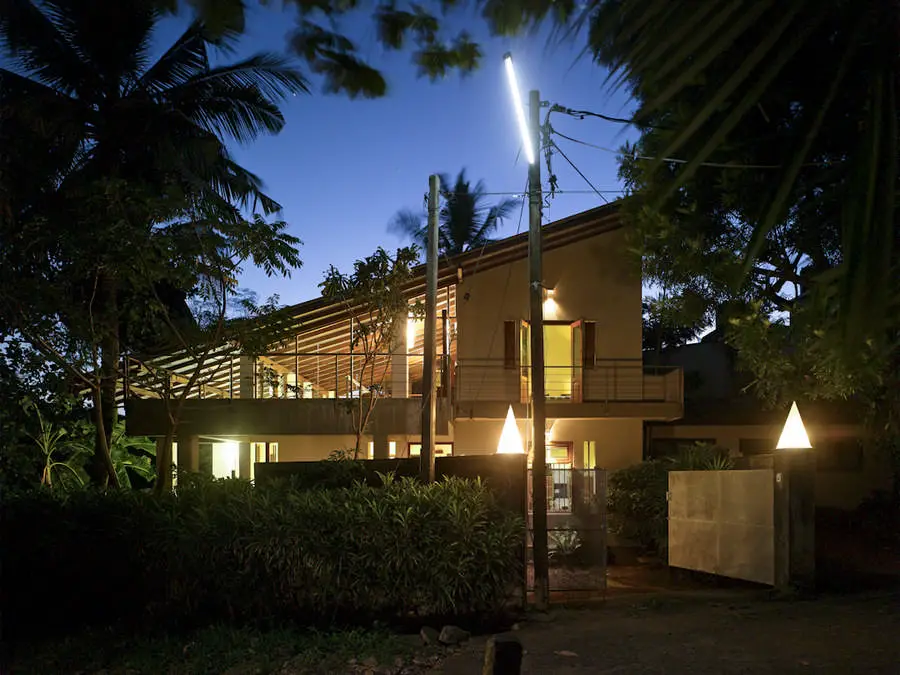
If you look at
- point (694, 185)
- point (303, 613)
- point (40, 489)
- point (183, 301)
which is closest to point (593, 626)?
point (303, 613)

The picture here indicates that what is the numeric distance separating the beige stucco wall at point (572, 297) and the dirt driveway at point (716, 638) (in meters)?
8.76

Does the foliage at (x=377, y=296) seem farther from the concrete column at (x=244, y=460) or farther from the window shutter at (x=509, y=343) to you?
the concrete column at (x=244, y=460)

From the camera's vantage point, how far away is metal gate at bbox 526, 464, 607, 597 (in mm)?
11875

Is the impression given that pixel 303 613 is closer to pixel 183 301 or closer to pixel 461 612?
pixel 461 612

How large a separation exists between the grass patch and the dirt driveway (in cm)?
89

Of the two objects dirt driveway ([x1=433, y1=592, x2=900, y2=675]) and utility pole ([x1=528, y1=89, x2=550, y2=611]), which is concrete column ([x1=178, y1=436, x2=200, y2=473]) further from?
dirt driveway ([x1=433, y1=592, x2=900, y2=675])

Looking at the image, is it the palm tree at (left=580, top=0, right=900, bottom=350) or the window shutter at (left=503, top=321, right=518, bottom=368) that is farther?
the window shutter at (left=503, top=321, right=518, bottom=368)

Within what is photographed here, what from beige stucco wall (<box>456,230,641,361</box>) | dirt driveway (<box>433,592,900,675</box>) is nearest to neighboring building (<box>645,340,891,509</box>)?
beige stucco wall (<box>456,230,641,361</box>)

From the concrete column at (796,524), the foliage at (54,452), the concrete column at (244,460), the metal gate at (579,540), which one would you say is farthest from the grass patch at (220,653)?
the concrete column at (244,460)

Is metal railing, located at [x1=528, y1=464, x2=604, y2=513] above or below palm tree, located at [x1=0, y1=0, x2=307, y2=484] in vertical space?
below

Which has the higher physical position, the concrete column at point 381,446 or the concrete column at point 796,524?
the concrete column at point 381,446

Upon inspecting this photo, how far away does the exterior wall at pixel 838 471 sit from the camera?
22156 mm

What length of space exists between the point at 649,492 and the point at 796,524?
17.7 feet

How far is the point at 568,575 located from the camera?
12000mm
